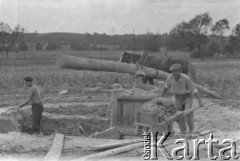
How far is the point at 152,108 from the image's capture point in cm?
890

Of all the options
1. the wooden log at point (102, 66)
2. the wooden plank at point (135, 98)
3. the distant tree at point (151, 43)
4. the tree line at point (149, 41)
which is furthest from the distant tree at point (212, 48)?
the wooden plank at point (135, 98)

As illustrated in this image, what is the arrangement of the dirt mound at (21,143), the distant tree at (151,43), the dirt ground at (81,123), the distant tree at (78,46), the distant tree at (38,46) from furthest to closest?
the distant tree at (38,46) < the distant tree at (78,46) < the distant tree at (151,43) < the dirt mound at (21,143) < the dirt ground at (81,123)

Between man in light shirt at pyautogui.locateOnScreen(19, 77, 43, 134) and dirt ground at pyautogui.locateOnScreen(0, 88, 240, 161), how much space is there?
1.33 ft

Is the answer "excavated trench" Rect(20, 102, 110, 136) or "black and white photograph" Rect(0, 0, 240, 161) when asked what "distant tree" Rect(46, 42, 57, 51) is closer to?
"black and white photograph" Rect(0, 0, 240, 161)

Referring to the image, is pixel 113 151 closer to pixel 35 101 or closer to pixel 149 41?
pixel 35 101

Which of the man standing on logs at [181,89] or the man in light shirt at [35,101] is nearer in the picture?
the man standing on logs at [181,89]

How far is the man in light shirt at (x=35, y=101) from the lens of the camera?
1015 cm

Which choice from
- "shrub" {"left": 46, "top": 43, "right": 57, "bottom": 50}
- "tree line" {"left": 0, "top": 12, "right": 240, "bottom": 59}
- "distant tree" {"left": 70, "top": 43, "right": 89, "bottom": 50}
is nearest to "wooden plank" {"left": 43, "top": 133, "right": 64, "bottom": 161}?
"tree line" {"left": 0, "top": 12, "right": 240, "bottom": 59}

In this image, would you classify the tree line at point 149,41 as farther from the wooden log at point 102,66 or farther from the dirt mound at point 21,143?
the dirt mound at point 21,143

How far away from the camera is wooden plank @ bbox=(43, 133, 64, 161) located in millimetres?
6902

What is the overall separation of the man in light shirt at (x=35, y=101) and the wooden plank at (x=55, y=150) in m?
2.01

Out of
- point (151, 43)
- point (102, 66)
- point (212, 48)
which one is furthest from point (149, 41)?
point (102, 66)

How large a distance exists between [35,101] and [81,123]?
1.78 metres

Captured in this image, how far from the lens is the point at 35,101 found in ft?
33.8
